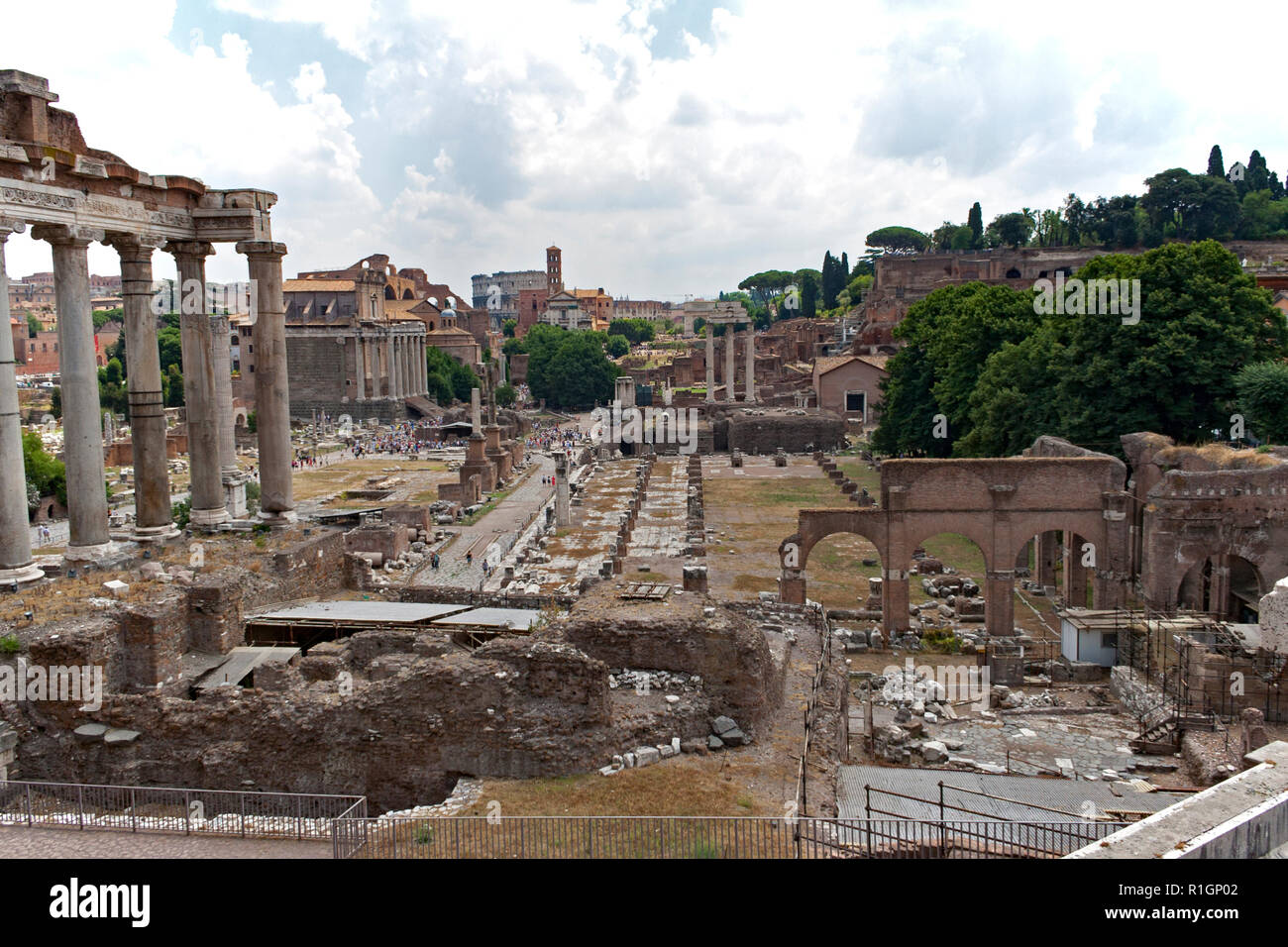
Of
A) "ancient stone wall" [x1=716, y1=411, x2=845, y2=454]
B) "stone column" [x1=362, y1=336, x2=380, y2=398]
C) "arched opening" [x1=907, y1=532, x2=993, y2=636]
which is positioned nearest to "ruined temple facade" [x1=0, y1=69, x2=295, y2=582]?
"arched opening" [x1=907, y1=532, x2=993, y2=636]

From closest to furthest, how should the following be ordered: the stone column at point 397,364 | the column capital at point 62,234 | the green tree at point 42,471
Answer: the column capital at point 62,234 → the green tree at point 42,471 → the stone column at point 397,364

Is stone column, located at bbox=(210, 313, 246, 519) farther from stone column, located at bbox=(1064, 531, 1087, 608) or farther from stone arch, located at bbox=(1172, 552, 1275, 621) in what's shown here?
stone arch, located at bbox=(1172, 552, 1275, 621)

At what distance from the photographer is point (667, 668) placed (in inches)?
595

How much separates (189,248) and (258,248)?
1.38 meters

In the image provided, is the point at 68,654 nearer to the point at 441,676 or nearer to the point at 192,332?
the point at 441,676

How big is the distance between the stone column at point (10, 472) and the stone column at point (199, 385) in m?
4.18

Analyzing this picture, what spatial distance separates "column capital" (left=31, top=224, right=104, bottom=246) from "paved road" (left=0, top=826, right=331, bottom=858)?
1055cm

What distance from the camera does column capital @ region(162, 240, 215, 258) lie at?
68.8 ft

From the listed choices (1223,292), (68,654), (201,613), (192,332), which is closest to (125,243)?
Answer: (192,332)

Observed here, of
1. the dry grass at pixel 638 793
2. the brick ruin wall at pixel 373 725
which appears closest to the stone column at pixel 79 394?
the brick ruin wall at pixel 373 725

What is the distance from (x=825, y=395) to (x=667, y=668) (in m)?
72.8

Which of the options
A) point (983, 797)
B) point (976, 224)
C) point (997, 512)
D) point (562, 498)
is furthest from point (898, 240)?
point (983, 797)

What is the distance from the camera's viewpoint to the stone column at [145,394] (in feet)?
66.0

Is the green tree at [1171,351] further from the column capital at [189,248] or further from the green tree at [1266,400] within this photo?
the column capital at [189,248]
